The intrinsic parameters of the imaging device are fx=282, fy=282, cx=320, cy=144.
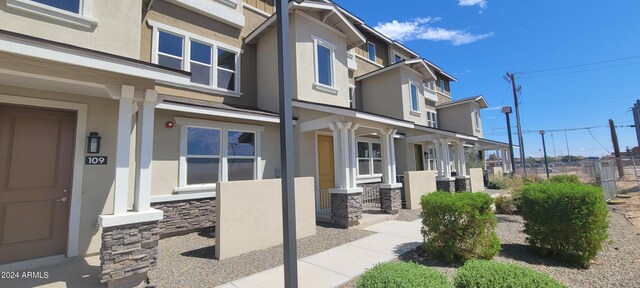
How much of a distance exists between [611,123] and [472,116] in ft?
37.8

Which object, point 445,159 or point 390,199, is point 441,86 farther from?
point 390,199

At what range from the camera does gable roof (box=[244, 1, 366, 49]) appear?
9.68 m

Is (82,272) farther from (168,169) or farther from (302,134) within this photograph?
(302,134)

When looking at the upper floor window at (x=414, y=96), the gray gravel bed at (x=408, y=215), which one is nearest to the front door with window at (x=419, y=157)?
the upper floor window at (x=414, y=96)

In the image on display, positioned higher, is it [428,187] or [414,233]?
[428,187]

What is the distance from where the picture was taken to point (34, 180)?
5.07 metres

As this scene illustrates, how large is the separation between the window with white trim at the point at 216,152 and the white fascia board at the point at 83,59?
9.71 ft

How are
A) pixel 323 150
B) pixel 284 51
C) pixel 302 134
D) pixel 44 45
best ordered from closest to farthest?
pixel 284 51 → pixel 44 45 → pixel 302 134 → pixel 323 150

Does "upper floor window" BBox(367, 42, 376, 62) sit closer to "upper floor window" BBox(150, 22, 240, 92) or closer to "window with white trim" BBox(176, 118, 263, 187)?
"upper floor window" BBox(150, 22, 240, 92)

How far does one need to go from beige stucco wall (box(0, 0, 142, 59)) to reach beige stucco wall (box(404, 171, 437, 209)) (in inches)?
366

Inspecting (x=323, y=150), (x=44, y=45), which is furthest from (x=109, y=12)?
(x=323, y=150)

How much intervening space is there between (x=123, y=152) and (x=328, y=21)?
9.13 meters

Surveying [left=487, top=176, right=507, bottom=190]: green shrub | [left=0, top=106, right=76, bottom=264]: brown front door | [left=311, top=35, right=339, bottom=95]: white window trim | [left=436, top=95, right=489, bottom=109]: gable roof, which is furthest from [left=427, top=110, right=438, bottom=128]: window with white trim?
[left=0, top=106, right=76, bottom=264]: brown front door

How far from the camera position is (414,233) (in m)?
7.16
